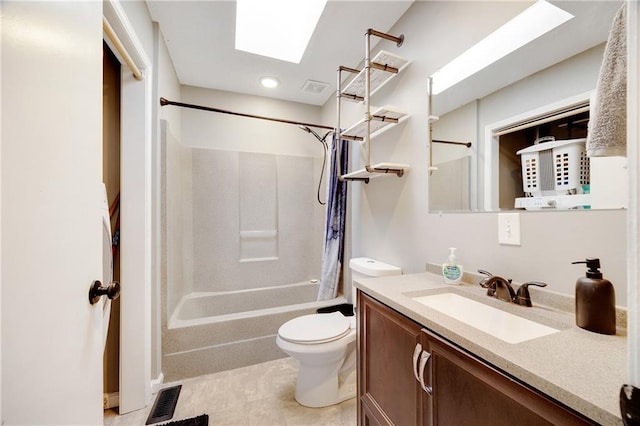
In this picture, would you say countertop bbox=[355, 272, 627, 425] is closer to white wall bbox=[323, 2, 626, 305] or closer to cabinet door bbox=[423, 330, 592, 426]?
cabinet door bbox=[423, 330, 592, 426]

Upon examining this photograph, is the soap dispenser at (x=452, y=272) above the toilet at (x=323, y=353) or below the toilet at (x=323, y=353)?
above

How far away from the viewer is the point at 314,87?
260 cm

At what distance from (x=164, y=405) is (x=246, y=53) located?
8.46 feet

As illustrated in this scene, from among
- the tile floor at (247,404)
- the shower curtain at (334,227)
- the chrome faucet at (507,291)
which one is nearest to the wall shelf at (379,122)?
the shower curtain at (334,227)

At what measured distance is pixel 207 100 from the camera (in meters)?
2.63

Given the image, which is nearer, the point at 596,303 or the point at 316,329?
the point at 596,303

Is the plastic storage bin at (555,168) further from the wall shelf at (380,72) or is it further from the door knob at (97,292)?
the door knob at (97,292)

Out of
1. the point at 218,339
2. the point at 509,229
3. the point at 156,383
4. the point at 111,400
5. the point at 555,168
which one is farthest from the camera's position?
the point at 218,339

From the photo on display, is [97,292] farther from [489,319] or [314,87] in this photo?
[314,87]

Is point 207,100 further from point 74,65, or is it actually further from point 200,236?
point 74,65

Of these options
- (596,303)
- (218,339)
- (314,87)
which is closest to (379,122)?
(314,87)

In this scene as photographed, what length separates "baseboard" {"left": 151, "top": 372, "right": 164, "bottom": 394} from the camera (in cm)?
162

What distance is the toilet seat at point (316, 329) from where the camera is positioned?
1.46 metres

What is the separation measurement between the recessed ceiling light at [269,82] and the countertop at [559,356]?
7.75 ft
